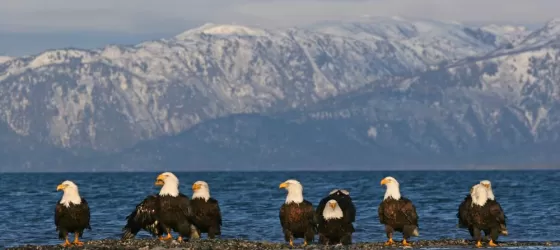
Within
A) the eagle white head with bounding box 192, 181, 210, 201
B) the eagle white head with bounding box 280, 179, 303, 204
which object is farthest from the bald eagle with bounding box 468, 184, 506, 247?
the eagle white head with bounding box 192, 181, 210, 201

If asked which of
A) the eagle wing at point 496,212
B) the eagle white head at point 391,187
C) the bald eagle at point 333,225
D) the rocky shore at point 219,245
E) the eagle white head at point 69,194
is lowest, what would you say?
the rocky shore at point 219,245

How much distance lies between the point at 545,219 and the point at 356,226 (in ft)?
39.2

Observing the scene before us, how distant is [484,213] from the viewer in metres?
39.7

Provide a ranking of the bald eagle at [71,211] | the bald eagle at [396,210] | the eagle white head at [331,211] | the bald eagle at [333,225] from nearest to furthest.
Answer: the eagle white head at [331,211] < the bald eagle at [333,225] < the bald eagle at [71,211] < the bald eagle at [396,210]

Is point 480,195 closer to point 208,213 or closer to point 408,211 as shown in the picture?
point 408,211

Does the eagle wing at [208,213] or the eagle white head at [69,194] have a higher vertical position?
the eagle white head at [69,194]

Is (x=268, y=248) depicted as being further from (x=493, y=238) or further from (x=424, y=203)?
(x=424, y=203)

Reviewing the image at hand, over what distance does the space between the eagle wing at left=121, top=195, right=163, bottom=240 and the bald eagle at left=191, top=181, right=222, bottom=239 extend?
125 cm

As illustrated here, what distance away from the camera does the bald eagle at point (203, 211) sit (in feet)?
134

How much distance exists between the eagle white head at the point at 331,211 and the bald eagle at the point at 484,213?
4.17 metres

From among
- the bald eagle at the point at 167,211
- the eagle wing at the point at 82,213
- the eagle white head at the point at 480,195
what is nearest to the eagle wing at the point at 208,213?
the bald eagle at the point at 167,211

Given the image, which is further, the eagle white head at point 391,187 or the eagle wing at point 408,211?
the eagle wing at point 408,211

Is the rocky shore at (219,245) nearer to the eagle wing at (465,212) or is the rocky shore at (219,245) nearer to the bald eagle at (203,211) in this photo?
the eagle wing at (465,212)

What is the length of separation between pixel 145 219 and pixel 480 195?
1056 centimetres
